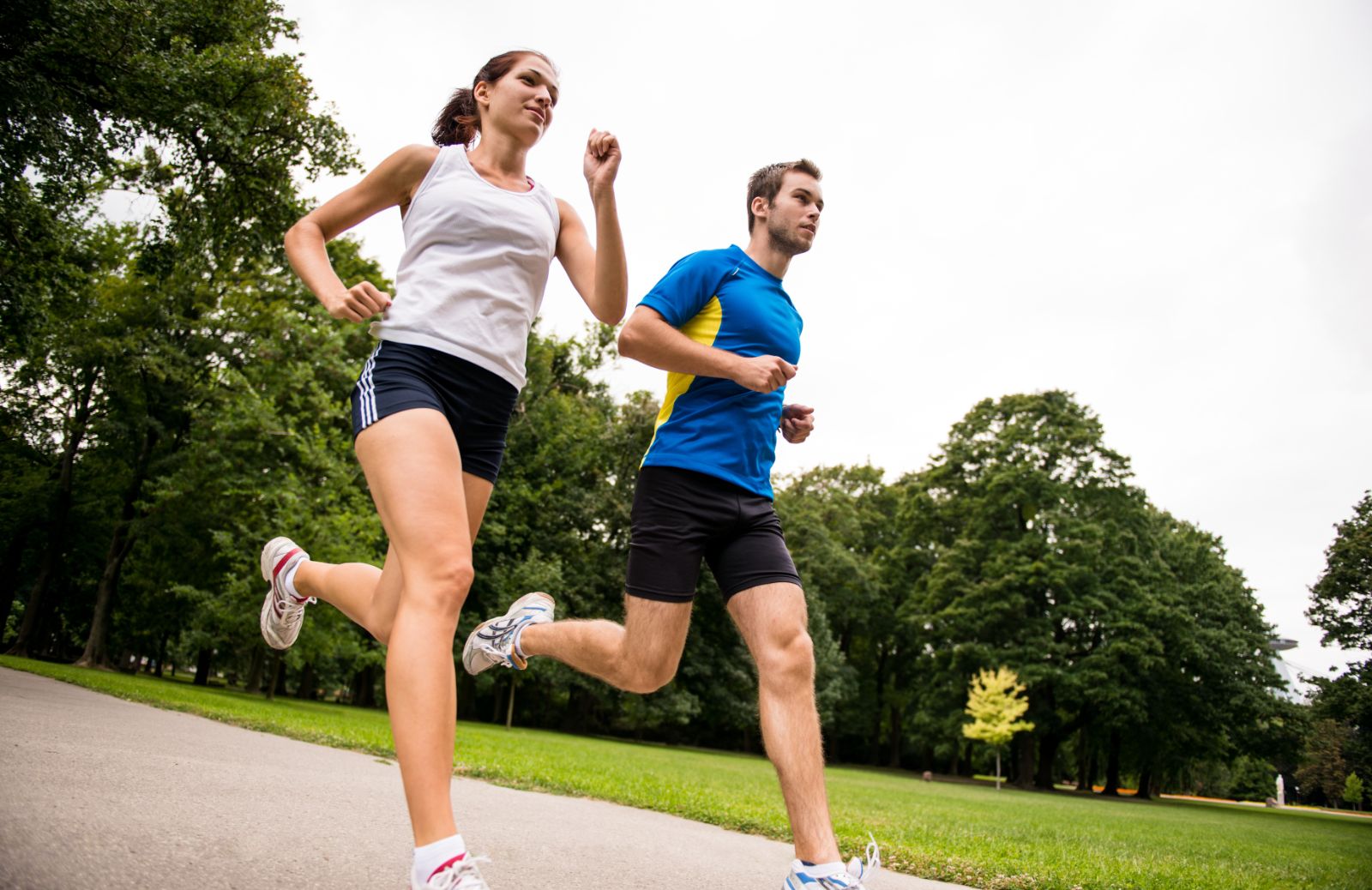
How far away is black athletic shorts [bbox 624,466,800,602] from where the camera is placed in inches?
119

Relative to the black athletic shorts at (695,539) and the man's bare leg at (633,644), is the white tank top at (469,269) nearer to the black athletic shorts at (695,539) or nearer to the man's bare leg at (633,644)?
the black athletic shorts at (695,539)

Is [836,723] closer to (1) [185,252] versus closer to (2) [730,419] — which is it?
(1) [185,252]

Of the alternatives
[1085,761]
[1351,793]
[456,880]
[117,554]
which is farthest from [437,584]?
[1351,793]

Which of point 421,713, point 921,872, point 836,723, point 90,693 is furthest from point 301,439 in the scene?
point 836,723

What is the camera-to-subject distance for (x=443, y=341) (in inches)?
97.3

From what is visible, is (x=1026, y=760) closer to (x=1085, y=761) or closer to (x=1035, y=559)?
(x=1035, y=559)

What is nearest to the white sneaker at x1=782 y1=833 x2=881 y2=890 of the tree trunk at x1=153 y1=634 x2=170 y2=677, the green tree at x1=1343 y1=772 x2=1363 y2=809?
the tree trunk at x1=153 y1=634 x2=170 y2=677

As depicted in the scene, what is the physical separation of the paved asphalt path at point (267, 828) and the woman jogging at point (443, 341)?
68 centimetres

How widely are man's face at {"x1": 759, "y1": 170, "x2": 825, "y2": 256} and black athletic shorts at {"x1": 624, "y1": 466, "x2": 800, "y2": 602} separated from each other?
101 centimetres

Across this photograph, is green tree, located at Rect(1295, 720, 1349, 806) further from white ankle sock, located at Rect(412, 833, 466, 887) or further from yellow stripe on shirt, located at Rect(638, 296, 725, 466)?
white ankle sock, located at Rect(412, 833, 466, 887)

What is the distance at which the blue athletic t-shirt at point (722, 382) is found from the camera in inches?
122

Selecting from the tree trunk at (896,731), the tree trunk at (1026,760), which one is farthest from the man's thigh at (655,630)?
the tree trunk at (896,731)

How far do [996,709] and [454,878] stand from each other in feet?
108

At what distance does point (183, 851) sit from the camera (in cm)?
242
